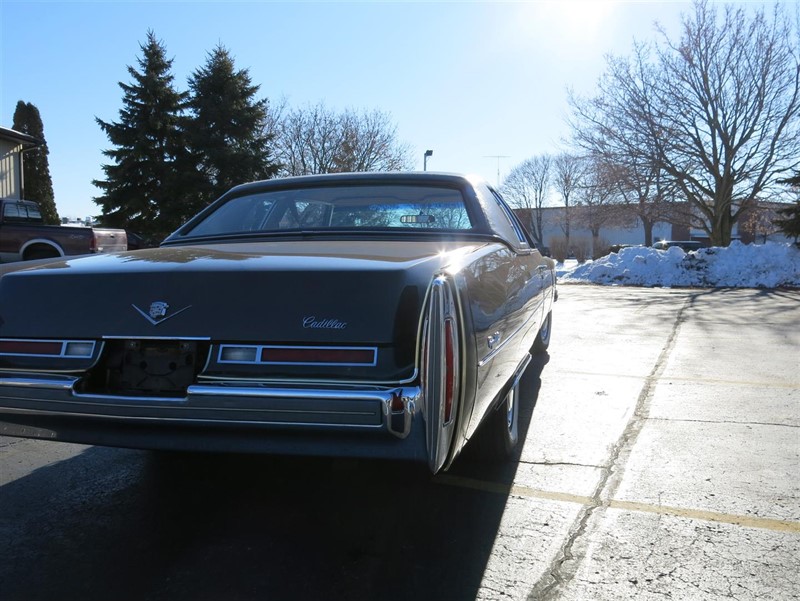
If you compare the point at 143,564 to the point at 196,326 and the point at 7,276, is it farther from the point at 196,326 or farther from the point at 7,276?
the point at 7,276

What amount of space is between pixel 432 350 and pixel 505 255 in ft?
4.62

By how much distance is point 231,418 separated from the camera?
Result: 7.50 ft

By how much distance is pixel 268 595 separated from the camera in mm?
2258

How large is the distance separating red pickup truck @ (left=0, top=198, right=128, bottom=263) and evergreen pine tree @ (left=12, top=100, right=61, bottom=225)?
2505 centimetres

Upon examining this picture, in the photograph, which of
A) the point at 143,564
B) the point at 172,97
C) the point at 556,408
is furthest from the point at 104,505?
the point at 172,97

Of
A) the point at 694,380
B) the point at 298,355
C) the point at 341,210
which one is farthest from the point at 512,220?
the point at 298,355

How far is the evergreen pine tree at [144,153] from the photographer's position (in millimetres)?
29578

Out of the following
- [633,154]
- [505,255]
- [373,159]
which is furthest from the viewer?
[373,159]

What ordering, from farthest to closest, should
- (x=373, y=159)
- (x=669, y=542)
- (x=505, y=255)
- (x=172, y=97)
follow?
(x=373, y=159), (x=172, y=97), (x=505, y=255), (x=669, y=542)

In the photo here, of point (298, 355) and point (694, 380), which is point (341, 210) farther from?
point (694, 380)

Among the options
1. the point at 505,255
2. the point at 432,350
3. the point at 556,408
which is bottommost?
the point at 556,408

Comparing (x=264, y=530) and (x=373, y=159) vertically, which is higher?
(x=373, y=159)

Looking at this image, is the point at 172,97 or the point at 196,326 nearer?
the point at 196,326

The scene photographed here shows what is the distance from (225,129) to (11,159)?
899 cm
